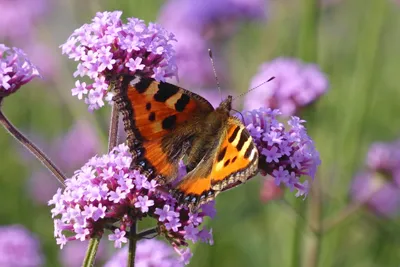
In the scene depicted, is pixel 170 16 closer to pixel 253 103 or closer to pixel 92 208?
pixel 253 103

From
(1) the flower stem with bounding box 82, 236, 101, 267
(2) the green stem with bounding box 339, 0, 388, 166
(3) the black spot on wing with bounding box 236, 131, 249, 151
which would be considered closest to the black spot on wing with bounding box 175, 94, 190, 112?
(3) the black spot on wing with bounding box 236, 131, 249, 151

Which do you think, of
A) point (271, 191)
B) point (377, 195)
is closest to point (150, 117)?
point (271, 191)

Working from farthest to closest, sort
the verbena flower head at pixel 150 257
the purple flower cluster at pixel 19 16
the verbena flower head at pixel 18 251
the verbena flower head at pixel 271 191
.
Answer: the purple flower cluster at pixel 19 16 < the verbena flower head at pixel 18 251 < the verbena flower head at pixel 271 191 < the verbena flower head at pixel 150 257

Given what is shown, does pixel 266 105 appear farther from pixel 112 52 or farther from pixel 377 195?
pixel 112 52

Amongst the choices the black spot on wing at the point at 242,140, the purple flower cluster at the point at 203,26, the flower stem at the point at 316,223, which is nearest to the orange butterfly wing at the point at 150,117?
the black spot on wing at the point at 242,140

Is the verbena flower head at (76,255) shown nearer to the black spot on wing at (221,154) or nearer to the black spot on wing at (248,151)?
the black spot on wing at (221,154)
